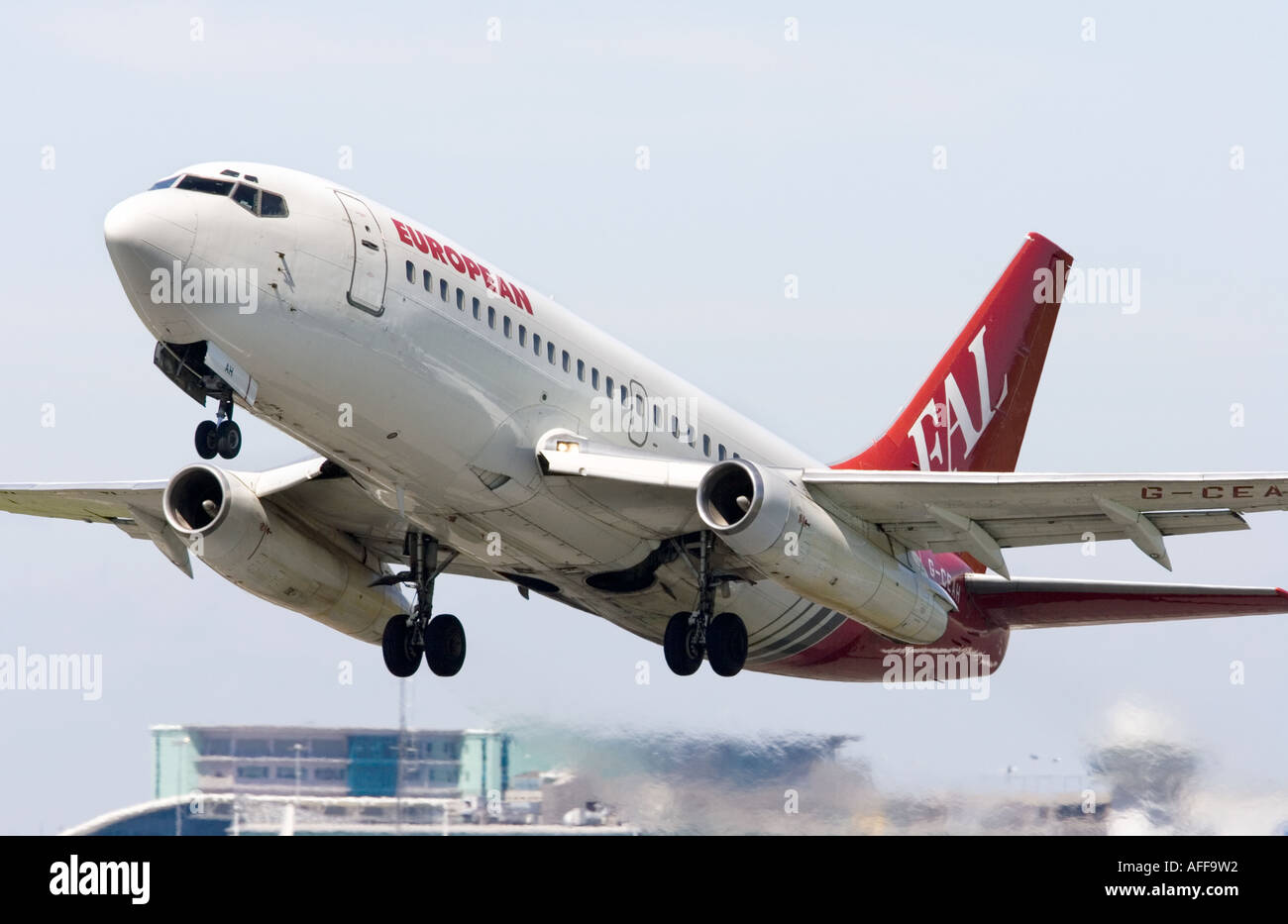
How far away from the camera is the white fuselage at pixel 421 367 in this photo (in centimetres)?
2762

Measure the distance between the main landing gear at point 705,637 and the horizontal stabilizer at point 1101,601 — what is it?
16.7 ft

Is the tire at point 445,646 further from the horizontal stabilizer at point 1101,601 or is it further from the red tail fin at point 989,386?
the horizontal stabilizer at point 1101,601

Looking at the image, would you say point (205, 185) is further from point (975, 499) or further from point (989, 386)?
point (989, 386)

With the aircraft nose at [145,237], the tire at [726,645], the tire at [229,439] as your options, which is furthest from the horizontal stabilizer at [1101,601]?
the aircraft nose at [145,237]

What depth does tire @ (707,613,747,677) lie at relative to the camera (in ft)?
111

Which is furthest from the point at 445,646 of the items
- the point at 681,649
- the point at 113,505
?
the point at 113,505

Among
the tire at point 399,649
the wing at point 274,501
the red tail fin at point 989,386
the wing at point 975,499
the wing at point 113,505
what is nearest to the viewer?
the wing at point 975,499

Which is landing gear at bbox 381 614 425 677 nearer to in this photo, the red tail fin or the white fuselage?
the white fuselage

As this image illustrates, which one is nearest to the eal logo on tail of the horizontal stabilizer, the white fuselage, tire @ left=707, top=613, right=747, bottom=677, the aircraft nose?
the horizontal stabilizer

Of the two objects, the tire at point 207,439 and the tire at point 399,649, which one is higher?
the tire at point 207,439
